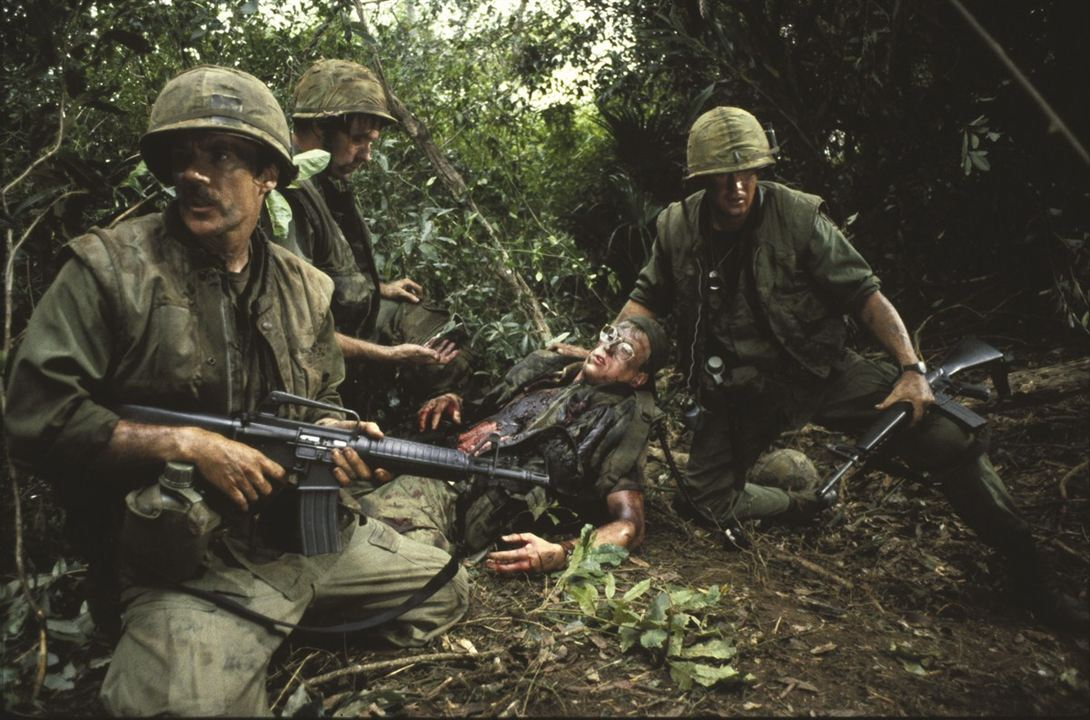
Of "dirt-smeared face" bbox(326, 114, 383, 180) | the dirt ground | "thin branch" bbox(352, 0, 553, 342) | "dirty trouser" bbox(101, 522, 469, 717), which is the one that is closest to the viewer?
"dirty trouser" bbox(101, 522, 469, 717)

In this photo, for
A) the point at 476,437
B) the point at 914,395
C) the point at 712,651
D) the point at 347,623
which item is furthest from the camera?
the point at 476,437

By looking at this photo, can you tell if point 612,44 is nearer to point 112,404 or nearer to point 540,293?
point 540,293

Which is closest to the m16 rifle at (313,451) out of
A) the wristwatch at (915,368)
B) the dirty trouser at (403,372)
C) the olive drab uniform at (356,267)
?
the olive drab uniform at (356,267)

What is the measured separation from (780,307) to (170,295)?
3.19 m

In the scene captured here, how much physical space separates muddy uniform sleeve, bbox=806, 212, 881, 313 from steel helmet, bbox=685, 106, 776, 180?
0.51m

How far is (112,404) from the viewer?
102 inches

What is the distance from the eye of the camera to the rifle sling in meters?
2.63

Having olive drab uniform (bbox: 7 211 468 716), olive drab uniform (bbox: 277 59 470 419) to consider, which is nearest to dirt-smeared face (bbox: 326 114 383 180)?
olive drab uniform (bbox: 277 59 470 419)

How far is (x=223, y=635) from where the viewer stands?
257 cm

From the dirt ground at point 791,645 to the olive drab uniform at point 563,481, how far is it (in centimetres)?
36

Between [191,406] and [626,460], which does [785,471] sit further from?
[191,406]

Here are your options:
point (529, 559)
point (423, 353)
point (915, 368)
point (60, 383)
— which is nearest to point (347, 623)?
point (529, 559)

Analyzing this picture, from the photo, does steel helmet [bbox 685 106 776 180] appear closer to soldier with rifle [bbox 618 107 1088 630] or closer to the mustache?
soldier with rifle [bbox 618 107 1088 630]

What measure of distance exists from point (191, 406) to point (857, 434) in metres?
3.61
